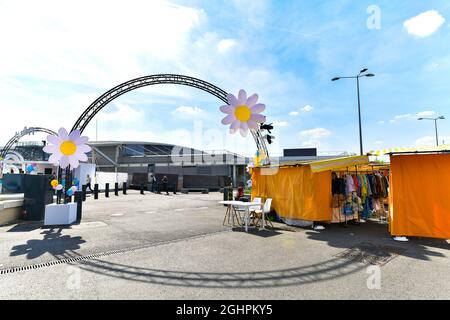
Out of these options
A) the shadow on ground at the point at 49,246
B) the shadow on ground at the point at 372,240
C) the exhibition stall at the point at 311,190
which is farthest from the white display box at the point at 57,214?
the shadow on ground at the point at 372,240

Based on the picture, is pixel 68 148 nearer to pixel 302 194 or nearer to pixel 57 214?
pixel 57 214

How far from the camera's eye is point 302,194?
8.73 meters

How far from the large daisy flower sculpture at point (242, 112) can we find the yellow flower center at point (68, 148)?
537cm

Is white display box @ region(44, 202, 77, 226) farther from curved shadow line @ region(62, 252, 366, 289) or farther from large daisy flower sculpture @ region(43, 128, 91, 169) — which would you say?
curved shadow line @ region(62, 252, 366, 289)

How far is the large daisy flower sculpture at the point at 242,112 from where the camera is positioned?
21.6 feet

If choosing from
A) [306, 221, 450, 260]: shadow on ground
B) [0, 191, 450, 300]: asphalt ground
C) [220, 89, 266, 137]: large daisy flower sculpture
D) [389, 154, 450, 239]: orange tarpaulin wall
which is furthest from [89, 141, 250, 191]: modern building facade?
[389, 154, 450, 239]: orange tarpaulin wall

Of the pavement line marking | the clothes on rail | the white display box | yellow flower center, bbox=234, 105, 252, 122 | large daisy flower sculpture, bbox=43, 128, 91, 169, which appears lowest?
the pavement line marking

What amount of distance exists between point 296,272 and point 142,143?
57.6m

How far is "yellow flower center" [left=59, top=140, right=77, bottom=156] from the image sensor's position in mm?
8398

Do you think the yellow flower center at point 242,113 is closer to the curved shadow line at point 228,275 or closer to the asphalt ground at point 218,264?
the asphalt ground at point 218,264

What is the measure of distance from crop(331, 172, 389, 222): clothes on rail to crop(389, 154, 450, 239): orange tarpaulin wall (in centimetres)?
180

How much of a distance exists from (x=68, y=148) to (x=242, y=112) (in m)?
5.91

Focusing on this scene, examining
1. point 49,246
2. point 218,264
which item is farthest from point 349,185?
point 49,246
